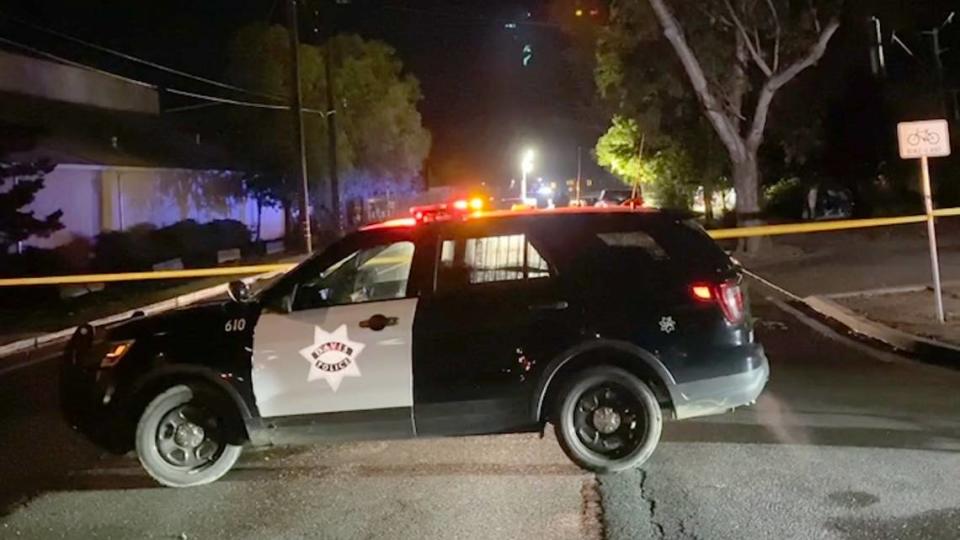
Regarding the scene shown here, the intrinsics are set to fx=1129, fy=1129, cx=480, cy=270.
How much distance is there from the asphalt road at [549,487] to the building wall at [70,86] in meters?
28.7

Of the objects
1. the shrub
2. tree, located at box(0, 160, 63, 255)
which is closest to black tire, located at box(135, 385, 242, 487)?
tree, located at box(0, 160, 63, 255)

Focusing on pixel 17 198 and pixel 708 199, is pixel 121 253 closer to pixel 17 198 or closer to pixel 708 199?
pixel 17 198

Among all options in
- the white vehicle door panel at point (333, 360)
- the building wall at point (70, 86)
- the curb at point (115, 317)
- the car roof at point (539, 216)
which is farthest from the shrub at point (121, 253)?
the car roof at point (539, 216)

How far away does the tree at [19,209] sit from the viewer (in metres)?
25.1

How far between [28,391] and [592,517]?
7.75 meters

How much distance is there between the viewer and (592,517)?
6.29 metres

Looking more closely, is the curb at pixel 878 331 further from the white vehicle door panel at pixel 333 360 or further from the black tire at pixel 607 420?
the white vehicle door panel at pixel 333 360

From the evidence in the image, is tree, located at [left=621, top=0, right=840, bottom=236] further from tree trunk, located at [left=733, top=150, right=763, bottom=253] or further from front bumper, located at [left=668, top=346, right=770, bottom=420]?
front bumper, located at [left=668, top=346, right=770, bottom=420]

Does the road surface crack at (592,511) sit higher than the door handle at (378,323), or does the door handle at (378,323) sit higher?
the door handle at (378,323)

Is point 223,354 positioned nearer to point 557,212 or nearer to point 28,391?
point 557,212

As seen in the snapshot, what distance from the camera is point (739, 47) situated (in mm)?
26734

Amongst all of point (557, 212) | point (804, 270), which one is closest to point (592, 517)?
point (557, 212)

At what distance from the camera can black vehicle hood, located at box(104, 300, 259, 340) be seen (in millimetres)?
7340

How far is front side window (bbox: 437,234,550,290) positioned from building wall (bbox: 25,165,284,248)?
2439 cm
